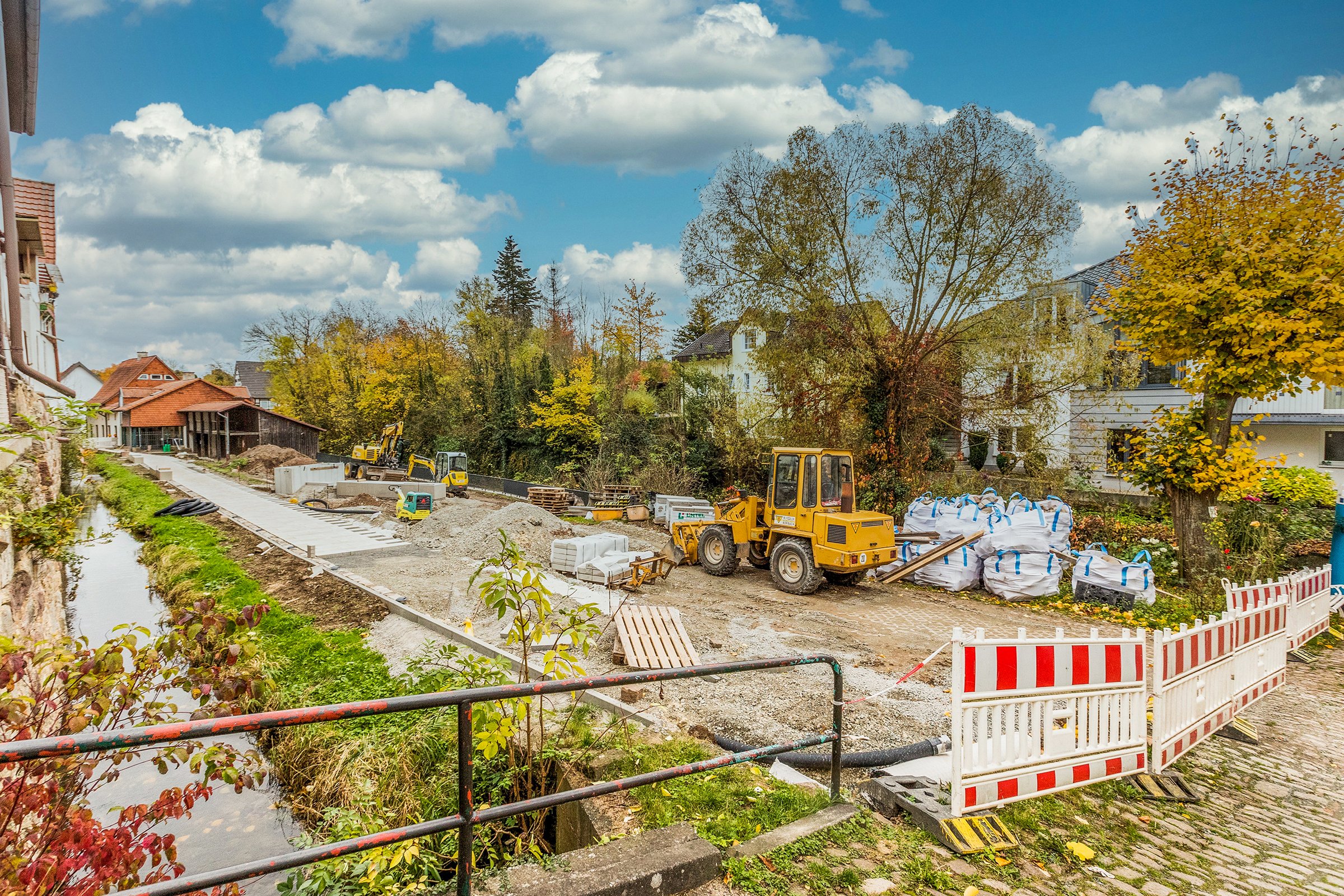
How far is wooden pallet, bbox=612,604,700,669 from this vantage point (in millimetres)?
7668

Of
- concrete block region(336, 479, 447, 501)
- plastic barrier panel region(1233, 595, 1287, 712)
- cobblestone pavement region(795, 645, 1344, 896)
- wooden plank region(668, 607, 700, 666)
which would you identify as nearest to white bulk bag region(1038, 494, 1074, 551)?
plastic barrier panel region(1233, 595, 1287, 712)

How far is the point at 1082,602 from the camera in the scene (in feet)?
35.2

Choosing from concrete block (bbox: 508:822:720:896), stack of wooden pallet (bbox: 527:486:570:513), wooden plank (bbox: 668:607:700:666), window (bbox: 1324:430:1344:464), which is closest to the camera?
concrete block (bbox: 508:822:720:896)

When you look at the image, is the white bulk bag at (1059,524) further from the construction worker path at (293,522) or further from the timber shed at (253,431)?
the timber shed at (253,431)

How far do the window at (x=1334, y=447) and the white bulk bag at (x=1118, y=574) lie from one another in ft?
47.0

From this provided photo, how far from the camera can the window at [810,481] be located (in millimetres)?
11680

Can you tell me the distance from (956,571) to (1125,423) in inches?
556

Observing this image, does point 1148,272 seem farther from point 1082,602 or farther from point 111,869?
point 111,869

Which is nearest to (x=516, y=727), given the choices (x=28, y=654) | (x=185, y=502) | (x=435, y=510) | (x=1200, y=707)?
(x=28, y=654)

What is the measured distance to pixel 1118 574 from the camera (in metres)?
10.5

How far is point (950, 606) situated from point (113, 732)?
11184 millimetres

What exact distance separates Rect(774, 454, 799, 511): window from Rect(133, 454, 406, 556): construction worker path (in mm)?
8539

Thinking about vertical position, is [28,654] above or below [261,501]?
above

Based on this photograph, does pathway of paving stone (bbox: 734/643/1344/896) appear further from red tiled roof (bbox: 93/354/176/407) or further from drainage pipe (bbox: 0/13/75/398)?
red tiled roof (bbox: 93/354/176/407)
